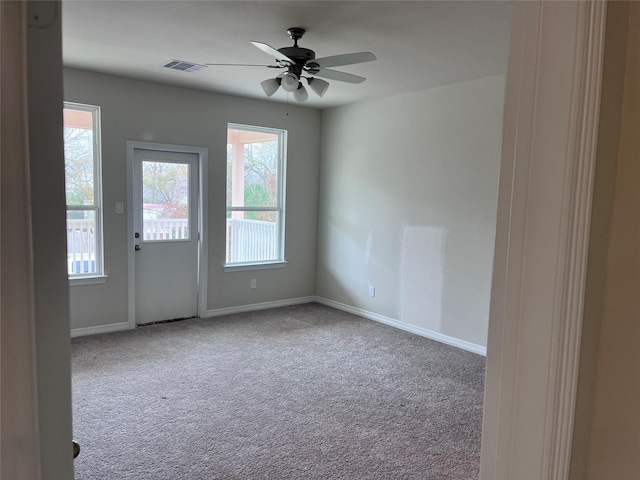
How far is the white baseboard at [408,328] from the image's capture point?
465 centimetres

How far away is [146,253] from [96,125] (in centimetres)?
140

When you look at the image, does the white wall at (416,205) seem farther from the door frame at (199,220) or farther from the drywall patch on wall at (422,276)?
the door frame at (199,220)

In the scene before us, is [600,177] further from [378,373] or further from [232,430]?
[378,373]

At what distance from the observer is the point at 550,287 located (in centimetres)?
84

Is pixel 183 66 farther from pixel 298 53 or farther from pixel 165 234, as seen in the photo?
pixel 165 234

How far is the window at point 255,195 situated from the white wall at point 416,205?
64cm

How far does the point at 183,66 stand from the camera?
4.25 m

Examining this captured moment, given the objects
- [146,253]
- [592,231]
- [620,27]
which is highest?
[620,27]

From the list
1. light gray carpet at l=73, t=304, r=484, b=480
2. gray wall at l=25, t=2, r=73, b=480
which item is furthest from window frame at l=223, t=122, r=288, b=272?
gray wall at l=25, t=2, r=73, b=480

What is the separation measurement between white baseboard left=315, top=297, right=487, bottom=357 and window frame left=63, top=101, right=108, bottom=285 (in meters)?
2.83

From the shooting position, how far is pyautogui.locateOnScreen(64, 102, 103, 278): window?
4.62 meters

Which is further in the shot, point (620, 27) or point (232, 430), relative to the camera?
point (232, 430)

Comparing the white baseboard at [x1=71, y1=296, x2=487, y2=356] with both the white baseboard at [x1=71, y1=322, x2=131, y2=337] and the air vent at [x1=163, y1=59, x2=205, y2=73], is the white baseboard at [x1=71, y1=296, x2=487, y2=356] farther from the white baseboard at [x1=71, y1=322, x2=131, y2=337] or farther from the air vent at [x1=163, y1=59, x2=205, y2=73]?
the air vent at [x1=163, y1=59, x2=205, y2=73]

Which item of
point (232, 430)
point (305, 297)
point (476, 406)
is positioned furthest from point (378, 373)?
point (305, 297)
